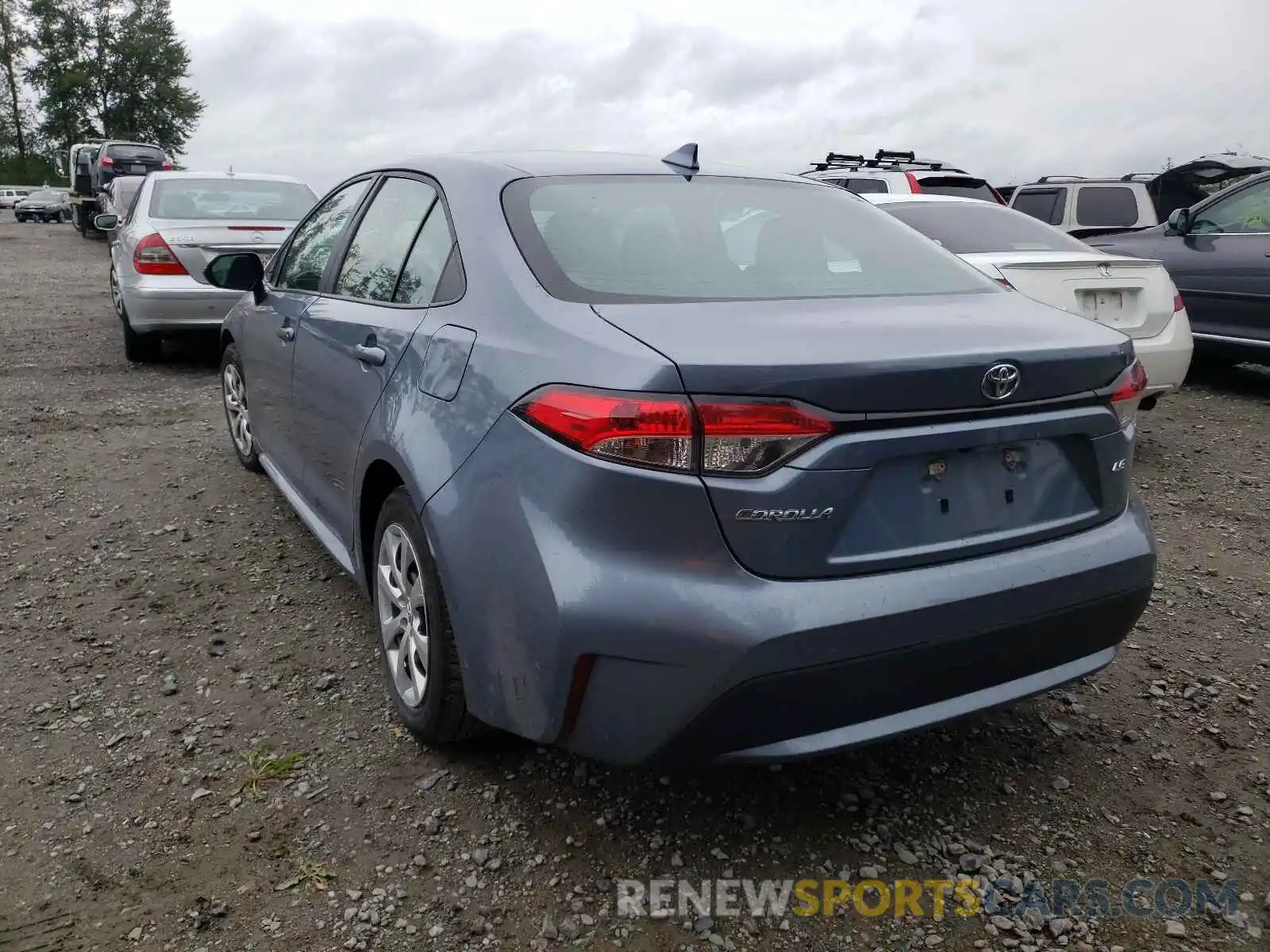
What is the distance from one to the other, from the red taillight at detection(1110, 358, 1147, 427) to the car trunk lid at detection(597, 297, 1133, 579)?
0.12 ft

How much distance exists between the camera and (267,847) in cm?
238

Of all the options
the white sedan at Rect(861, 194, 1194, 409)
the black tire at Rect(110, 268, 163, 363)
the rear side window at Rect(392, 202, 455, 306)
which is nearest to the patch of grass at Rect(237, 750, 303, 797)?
the rear side window at Rect(392, 202, 455, 306)

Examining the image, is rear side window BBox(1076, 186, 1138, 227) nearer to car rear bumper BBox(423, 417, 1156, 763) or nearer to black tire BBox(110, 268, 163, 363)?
black tire BBox(110, 268, 163, 363)

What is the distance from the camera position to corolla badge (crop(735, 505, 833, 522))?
1.91 meters

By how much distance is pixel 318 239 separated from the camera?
12.5 feet

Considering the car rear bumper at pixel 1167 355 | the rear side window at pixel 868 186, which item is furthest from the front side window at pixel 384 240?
the rear side window at pixel 868 186

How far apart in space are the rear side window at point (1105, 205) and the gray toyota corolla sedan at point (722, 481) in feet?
31.8

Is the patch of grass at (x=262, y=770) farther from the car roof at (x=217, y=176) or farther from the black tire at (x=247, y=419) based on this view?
the car roof at (x=217, y=176)

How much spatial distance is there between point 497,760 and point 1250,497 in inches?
160

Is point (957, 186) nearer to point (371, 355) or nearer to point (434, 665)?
point (371, 355)

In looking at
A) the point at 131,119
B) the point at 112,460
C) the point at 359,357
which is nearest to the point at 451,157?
the point at 359,357

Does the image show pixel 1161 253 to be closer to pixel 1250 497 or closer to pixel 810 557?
pixel 1250 497

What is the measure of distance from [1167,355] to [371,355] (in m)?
4.41

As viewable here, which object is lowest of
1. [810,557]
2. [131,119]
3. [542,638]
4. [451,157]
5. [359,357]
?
[542,638]
